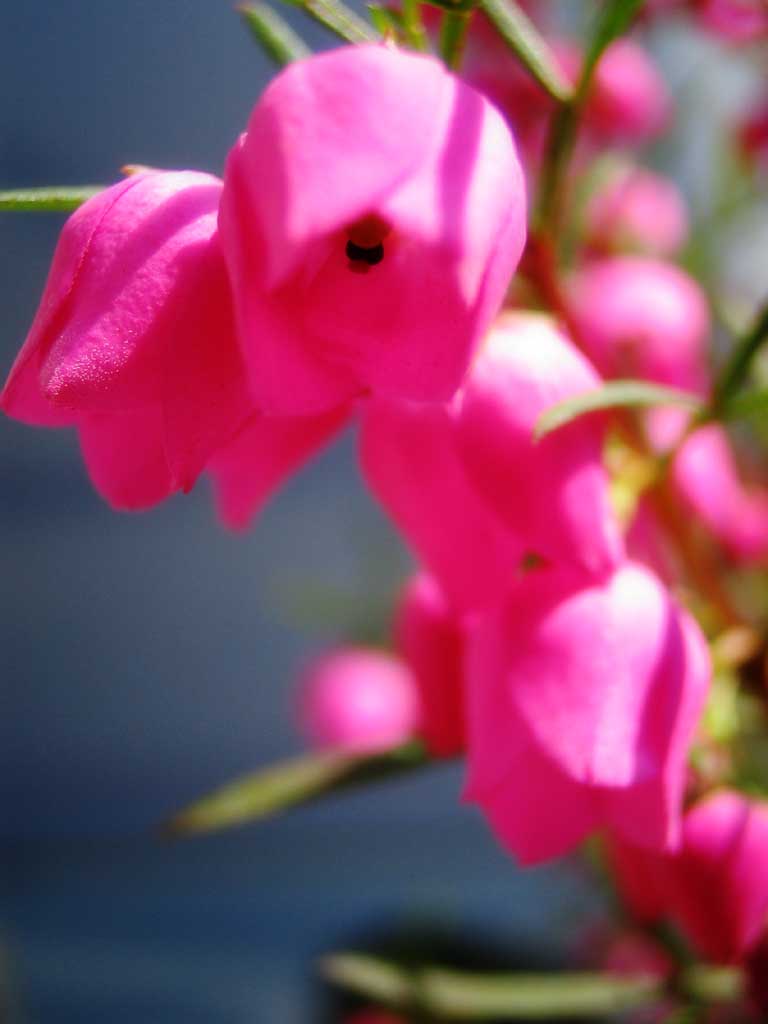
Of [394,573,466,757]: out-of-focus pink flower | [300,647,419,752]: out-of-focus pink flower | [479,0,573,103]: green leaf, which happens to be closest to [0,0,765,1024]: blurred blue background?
[300,647,419,752]: out-of-focus pink flower

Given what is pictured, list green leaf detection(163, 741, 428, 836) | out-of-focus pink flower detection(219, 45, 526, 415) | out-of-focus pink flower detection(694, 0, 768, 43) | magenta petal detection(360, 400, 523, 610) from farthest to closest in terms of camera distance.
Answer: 1. out-of-focus pink flower detection(694, 0, 768, 43)
2. green leaf detection(163, 741, 428, 836)
3. magenta petal detection(360, 400, 523, 610)
4. out-of-focus pink flower detection(219, 45, 526, 415)

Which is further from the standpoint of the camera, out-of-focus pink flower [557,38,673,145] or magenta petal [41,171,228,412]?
out-of-focus pink flower [557,38,673,145]

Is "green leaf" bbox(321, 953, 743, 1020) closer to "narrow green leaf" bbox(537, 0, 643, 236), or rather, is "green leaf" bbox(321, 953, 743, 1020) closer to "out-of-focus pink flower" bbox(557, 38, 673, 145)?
"narrow green leaf" bbox(537, 0, 643, 236)

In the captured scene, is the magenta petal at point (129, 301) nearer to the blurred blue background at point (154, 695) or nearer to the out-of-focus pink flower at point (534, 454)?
the out-of-focus pink flower at point (534, 454)

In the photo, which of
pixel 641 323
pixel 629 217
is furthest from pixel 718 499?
pixel 629 217

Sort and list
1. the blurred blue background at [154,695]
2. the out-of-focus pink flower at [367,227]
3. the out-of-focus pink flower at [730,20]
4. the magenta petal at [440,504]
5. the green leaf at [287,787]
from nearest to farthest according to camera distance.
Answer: the out-of-focus pink flower at [367,227] → the magenta petal at [440,504] → the green leaf at [287,787] → the out-of-focus pink flower at [730,20] → the blurred blue background at [154,695]

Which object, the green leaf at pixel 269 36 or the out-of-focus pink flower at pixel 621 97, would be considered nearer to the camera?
the green leaf at pixel 269 36

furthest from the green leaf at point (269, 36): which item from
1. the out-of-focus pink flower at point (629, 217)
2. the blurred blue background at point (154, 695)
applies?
the blurred blue background at point (154, 695)

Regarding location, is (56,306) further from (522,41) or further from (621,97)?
(621,97)

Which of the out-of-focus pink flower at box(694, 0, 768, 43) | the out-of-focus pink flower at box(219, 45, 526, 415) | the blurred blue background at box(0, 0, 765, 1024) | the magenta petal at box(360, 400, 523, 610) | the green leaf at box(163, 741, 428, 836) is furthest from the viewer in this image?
the blurred blue background at box(0, 0, 765, 1024)
